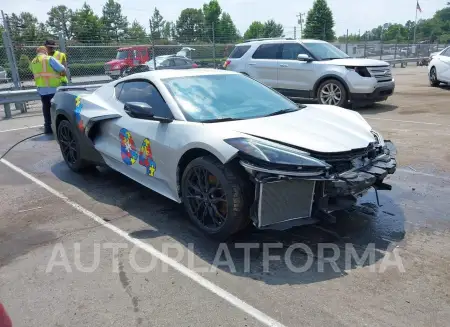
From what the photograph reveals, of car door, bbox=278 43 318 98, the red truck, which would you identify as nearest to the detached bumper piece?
car door, bbox=278 43 318 98

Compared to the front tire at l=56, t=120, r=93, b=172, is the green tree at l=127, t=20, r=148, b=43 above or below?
above

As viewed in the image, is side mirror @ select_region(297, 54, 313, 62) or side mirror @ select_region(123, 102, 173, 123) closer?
side mirror @ select_region(123, 102, 173, 123)

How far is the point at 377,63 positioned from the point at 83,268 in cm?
899

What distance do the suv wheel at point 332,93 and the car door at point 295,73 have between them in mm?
273

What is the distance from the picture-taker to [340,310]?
8.77 feet

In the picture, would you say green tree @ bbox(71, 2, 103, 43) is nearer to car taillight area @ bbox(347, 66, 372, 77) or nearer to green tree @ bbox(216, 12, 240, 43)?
green tree @ bbox(216, 12, 240, 43)

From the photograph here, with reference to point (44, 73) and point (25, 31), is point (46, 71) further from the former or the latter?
point (25, 31)

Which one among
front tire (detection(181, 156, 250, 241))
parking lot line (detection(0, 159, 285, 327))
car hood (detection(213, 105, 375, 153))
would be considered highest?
car hood (detection(213, 105, 375, 153))

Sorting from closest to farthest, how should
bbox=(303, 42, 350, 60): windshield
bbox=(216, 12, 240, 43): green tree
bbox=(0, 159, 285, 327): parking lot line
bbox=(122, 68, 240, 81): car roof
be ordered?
bbox=(0, 159, 285, 327): parking lot line
bbox=(122, 68, 240, 81): car roof
bbox=(303, 42, 350, 60): windshield
bbox=(216, 12, 240, 43): green tree

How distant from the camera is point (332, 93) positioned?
10.1 m

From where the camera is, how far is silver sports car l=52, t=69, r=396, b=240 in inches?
127

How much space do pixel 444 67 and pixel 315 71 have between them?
20.7 ft

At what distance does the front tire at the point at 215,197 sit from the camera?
3336mm

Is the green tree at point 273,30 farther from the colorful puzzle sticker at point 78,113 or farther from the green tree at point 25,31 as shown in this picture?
the colorful puzzle sticker at point 78,113
